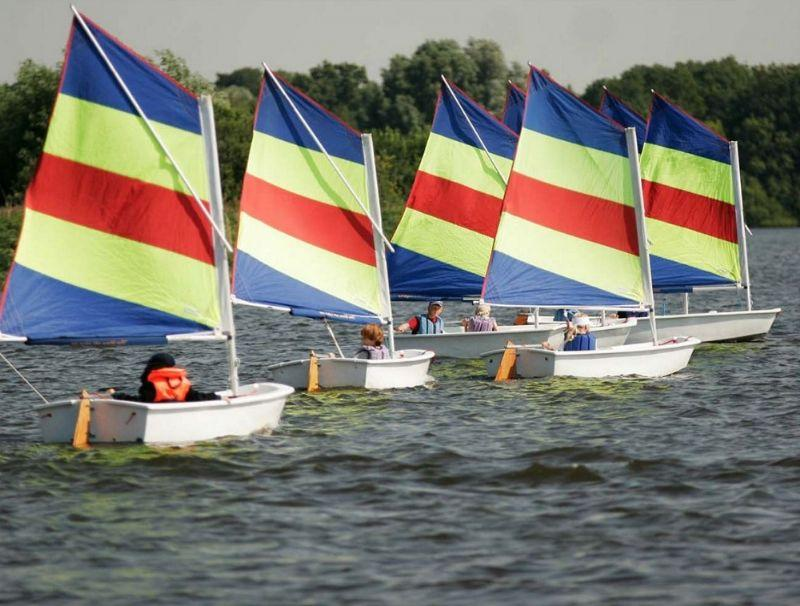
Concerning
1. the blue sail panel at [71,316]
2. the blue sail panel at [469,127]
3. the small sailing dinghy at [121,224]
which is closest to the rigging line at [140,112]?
the small sailing dinghy at [121,224]

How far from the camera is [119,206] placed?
19.7 meters

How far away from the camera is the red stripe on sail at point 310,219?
2553cm

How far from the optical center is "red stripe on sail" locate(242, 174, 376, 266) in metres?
25.5

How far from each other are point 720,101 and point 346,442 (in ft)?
432

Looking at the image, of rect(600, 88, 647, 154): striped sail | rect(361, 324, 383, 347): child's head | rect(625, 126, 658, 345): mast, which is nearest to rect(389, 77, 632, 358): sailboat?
rect(625, 126, 658, 345): mast

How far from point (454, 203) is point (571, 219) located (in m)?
5.75

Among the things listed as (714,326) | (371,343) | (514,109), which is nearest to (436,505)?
(371,343)

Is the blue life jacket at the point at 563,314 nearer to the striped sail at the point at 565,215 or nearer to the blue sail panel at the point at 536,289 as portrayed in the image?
the blue sail panel at the point at 536,289

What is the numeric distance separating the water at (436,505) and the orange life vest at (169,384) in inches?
27.4

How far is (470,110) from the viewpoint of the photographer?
33.7 m

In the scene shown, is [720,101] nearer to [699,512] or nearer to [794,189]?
[794,189]

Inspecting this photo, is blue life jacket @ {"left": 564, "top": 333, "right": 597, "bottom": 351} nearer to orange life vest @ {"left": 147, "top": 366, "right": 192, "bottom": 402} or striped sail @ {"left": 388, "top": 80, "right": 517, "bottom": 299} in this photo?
striped sail @ {"left": 388, "top": 80, "right": 517, "bottom": 299}

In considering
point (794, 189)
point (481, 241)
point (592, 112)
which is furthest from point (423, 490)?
point (794, 189)

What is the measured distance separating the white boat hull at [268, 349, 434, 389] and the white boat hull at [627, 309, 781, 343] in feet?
30.3
